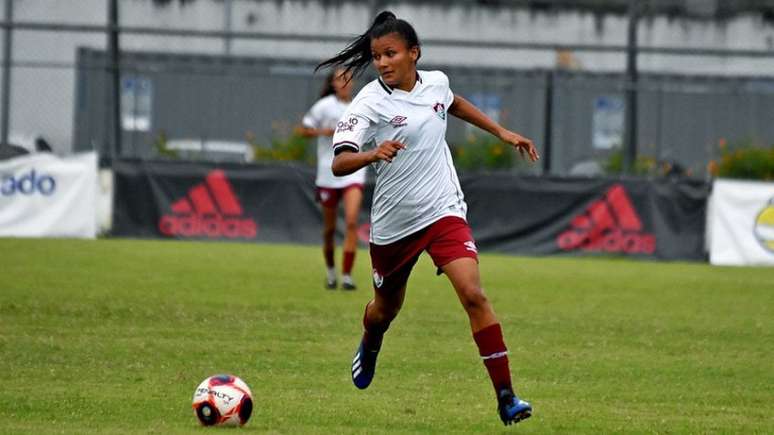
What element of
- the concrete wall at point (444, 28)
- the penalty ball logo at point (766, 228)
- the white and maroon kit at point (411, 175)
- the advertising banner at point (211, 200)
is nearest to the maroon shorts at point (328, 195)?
the advertising banner at point (211, 200)

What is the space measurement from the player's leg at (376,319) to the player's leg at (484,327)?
23.3 inches

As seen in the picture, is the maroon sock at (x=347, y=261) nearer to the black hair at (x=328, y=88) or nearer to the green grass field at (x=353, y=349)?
the green grass field at (x=353, y=349)

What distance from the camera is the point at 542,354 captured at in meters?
10.5

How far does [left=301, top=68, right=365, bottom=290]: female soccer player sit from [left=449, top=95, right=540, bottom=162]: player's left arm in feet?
20.7

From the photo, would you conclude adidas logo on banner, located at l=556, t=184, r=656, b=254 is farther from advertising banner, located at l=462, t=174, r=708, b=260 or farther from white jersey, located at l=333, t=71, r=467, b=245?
white jersey, located at l=333, t=71, r=467, b=245

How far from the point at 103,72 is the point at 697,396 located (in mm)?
15379

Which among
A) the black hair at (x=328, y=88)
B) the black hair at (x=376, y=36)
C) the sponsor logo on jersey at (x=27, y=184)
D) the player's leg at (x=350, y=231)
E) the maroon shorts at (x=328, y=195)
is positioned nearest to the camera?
the black hair at (x=376, y=36)

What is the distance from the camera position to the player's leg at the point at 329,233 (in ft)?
49.4

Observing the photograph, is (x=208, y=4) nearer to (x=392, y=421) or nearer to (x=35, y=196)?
(x=35, y=196)

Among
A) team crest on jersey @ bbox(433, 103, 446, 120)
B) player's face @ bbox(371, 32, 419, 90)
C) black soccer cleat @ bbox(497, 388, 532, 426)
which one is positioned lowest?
black soccer cleat @ bbox(497, 388, 532, 426)

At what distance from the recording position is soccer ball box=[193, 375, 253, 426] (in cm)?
733

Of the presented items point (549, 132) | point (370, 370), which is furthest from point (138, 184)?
point (370, 370)

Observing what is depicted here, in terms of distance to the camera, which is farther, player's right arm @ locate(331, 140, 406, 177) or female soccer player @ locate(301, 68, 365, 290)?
female soccer player @ locate(301, 68, 365, 290)

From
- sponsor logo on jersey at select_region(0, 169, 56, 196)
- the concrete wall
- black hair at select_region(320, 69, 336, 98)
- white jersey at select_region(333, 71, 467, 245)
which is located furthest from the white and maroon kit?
the concrete wall
